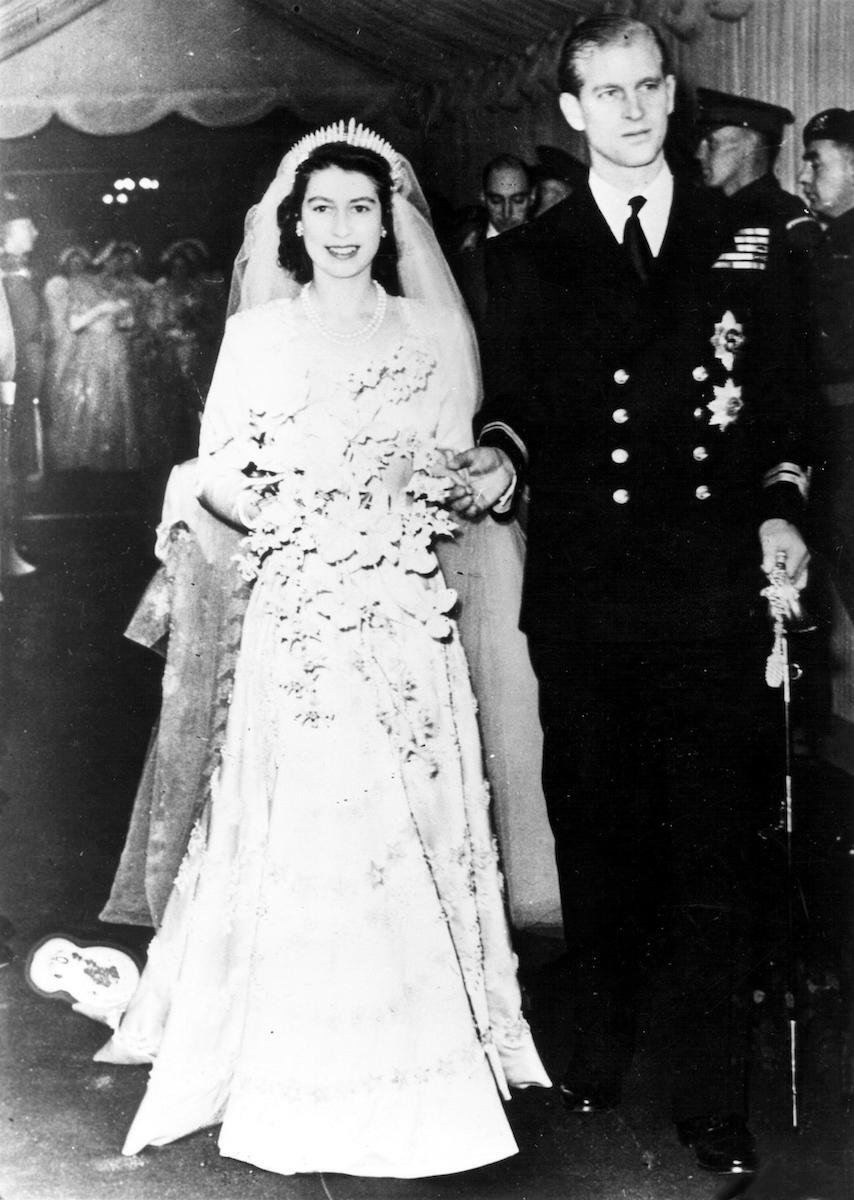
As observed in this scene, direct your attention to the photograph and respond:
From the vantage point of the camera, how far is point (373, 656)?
2832 mm

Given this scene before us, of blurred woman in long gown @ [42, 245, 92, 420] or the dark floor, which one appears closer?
the dark floor

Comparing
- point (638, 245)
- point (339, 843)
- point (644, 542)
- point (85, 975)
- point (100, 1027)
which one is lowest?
point (100, 1027)

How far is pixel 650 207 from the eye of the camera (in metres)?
2.83

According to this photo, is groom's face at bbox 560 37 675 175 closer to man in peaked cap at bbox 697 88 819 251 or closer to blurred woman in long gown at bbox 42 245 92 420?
man in peaked cap at bbox 697 88 819 251

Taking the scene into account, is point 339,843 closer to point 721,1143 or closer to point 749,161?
point 721,1143

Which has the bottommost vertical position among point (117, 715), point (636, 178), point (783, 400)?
point (117, 715)

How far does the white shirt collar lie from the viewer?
2.83m

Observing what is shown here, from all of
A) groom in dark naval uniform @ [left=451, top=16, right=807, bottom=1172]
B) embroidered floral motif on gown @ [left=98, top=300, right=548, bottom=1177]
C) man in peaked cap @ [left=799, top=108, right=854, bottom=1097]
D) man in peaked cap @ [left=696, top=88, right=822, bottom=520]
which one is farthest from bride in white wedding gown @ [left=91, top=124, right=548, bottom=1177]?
man in peaked cap @ [left=799, top=108, right=854, bottom=1097]

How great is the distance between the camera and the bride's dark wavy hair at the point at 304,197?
285 centimetres

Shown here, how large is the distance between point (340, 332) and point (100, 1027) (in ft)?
5.75

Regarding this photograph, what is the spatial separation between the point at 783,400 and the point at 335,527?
3.52 feet

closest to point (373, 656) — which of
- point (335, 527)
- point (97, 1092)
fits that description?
point (335, 527)

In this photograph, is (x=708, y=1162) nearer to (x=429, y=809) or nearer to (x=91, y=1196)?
(x=429, y=809)

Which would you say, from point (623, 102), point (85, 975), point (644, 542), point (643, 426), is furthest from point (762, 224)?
point (85, 975)
